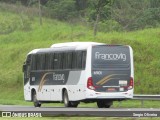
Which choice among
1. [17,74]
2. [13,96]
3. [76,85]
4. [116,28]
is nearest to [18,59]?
[17,74]

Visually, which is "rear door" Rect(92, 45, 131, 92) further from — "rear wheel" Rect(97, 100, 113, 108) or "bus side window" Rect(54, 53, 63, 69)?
"bus side window" Rect(54, 53, 63, 69)

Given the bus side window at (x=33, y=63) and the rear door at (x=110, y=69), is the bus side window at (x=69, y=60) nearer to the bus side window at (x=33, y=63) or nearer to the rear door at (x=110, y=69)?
the rear door at (x=110, y=69)

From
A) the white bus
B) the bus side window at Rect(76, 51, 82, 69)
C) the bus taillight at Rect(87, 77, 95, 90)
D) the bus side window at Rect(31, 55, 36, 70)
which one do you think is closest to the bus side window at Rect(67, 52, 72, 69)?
the white bus

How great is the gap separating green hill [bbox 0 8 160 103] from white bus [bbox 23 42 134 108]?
1022 centimetres

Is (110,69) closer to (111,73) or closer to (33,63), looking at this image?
(111,73)

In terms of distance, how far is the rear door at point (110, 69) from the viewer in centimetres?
3030

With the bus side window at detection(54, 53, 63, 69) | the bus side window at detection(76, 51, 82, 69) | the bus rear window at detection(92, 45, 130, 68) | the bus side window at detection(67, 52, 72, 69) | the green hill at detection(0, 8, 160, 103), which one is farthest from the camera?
the green hill at detection(0, 8, 160, 103)

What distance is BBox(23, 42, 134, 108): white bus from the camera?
3030 centimetres

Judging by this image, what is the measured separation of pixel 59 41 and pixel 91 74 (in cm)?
2275

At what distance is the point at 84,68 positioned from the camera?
100 feet

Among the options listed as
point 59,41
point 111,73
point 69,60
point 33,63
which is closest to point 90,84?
point 111,73

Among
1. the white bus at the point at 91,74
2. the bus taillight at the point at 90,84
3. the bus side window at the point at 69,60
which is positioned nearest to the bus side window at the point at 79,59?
the white bus at the point at 91,74

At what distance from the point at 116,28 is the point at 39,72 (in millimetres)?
27820

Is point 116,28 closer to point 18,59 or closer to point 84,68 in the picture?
point 18,59
